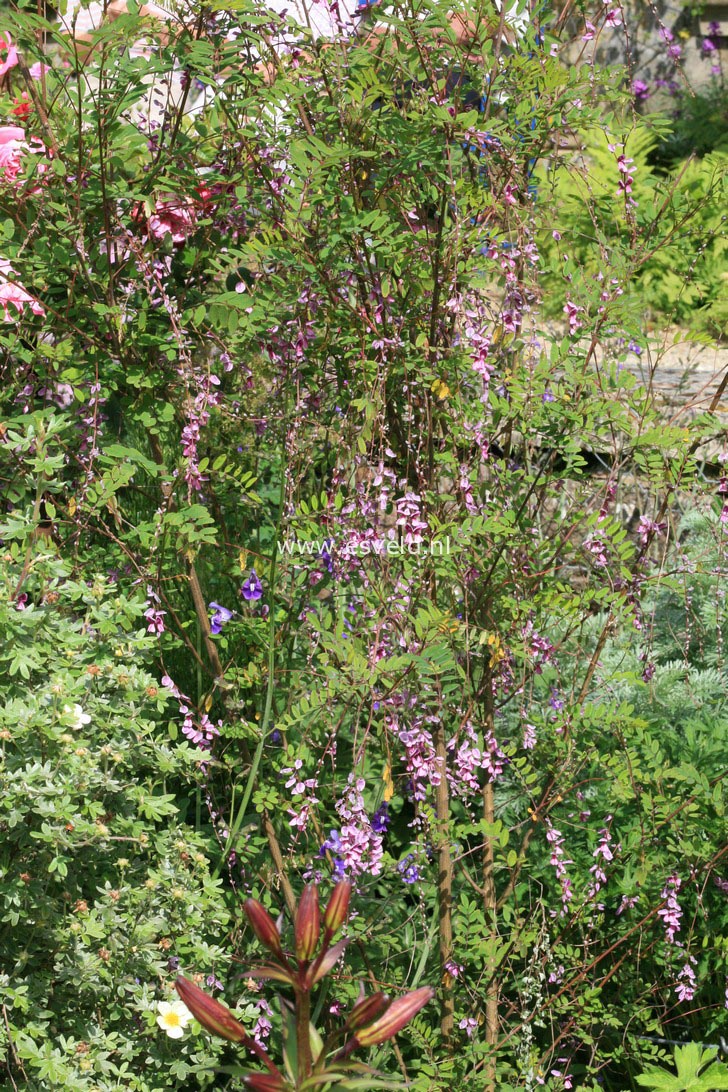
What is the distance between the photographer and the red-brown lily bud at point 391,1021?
1036 mm

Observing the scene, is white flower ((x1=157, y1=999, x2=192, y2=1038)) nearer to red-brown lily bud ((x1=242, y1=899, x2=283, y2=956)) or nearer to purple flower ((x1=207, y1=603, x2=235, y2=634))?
purple flower ((x1=207, y1=603, x2=235, y2=634))

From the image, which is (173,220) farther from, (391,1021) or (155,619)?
(391,1021)

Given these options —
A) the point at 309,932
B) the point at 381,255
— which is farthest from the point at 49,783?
the point at 381,255

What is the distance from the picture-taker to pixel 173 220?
7.41 ft

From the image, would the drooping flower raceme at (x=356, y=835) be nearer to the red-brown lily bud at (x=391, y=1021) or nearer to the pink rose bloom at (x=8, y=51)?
the red-brown lily bud at (x=391, y=1021)

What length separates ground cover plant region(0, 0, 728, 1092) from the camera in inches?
79.7

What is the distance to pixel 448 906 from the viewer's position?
7.27 feet

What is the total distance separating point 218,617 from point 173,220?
79 centimetres

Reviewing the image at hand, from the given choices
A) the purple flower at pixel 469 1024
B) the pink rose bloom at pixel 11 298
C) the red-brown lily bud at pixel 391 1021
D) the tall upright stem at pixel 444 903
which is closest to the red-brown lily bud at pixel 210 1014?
the red-brown lily bud at pixel 391 1021

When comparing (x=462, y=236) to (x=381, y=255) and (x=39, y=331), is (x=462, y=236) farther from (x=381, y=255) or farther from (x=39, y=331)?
(x=39, y=331)

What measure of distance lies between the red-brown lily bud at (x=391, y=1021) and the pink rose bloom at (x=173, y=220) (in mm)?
1623

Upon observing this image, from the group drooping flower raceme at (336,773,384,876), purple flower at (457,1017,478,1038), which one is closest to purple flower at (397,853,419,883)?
drooping flower raceme at (336,773,384,876)

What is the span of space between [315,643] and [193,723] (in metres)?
0.29

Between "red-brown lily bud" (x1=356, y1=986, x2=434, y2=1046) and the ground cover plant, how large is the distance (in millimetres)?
841
